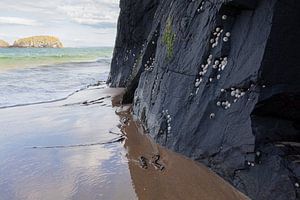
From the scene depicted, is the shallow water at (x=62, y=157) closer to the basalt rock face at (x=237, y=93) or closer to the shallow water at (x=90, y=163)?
the shallow water at (x=90, y=163)

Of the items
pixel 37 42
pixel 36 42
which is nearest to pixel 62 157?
pixel 36 42

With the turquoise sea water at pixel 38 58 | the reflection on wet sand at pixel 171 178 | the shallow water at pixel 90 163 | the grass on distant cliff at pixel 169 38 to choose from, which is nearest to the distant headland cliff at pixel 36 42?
the turquoise sea water at pixel 38 58

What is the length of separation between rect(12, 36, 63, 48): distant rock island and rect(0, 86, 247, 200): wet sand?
108667 mm

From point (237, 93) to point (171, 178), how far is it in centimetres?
120

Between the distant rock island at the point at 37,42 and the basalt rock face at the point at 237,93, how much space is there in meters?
111

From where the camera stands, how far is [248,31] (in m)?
4.10

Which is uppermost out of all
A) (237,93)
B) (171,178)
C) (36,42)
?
(237,93)

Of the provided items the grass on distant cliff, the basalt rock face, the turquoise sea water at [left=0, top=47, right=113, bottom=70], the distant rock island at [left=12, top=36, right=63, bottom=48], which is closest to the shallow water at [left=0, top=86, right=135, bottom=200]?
the basalt rock face

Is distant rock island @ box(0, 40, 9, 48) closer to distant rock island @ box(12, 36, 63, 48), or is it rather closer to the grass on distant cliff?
distant rock island @ box(12, 36, 63, 48)

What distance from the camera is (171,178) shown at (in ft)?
14.3

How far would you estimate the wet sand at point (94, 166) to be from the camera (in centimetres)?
400

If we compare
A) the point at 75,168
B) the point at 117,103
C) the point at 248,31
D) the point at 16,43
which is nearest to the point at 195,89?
the point at 248,31

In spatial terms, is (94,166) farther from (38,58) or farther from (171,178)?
(38,58)

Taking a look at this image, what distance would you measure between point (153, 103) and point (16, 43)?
11323 cm
